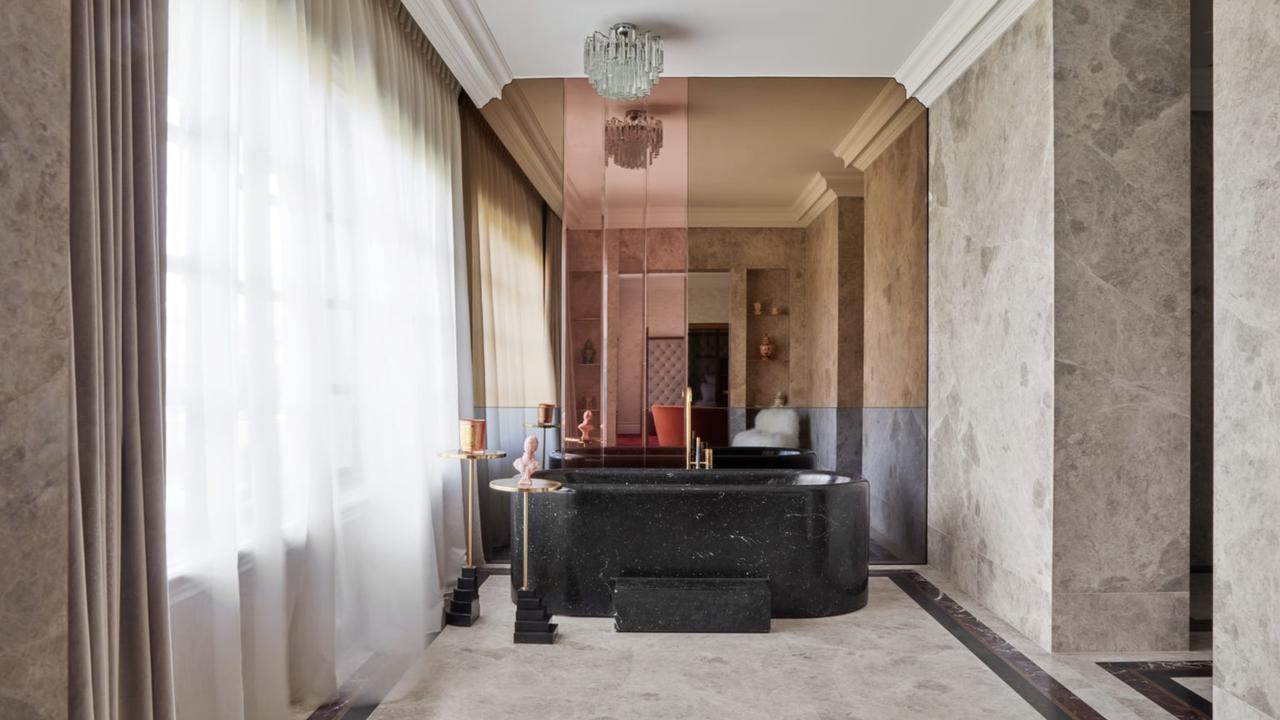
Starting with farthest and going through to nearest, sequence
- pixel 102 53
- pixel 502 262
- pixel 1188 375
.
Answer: pixel 502 262, pixel 1188 375, pixel 102 53

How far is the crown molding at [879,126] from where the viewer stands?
4559mm

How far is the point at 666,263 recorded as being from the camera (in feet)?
14.9

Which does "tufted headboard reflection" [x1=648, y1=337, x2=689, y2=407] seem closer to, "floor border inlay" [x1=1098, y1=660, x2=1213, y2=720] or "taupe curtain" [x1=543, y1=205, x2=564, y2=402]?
"taupe curtain" [x1=543, y1=205, x2=564, y2=402]

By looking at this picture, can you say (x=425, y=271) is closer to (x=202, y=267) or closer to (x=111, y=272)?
(x=202, y=267)

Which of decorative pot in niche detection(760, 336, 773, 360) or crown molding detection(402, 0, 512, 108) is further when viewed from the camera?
decorative pot in niche detection(760, 336, 773, 360)

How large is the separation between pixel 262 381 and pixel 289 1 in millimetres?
1177

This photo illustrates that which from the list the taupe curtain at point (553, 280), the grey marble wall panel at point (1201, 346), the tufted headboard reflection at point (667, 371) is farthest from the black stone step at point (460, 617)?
the grey marble wall panel at point (1201, 346)

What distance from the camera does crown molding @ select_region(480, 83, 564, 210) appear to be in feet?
15.0

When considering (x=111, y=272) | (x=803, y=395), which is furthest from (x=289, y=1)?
(x=803, y=395)

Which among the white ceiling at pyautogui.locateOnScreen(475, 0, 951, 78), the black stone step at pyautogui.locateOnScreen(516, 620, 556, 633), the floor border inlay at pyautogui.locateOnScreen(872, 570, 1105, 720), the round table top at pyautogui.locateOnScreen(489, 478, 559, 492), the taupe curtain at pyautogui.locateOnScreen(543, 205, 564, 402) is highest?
the white ceiling at pyautogui.locateOnScreen(475, 0, 951, 78)

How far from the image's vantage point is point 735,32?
151 inches

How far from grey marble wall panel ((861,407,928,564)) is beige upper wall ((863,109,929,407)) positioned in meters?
0.09

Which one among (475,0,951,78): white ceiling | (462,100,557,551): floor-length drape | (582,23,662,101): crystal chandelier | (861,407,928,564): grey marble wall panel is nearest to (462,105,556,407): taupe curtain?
(462,100,557,551): floor-length drape

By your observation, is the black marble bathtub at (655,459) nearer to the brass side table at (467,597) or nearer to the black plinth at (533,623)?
the brass side table at (467,597)
